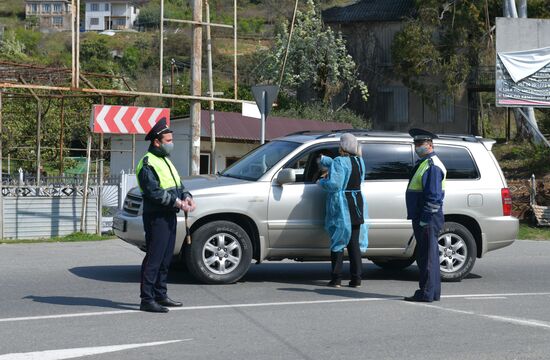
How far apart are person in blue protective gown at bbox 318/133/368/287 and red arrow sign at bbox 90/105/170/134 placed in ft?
22.0

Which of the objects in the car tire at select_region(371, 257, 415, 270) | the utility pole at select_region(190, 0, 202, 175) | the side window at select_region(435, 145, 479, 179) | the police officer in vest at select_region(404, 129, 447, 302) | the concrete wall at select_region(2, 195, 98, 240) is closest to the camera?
the police officer in vest at select_region(404, 129, 447, 302)

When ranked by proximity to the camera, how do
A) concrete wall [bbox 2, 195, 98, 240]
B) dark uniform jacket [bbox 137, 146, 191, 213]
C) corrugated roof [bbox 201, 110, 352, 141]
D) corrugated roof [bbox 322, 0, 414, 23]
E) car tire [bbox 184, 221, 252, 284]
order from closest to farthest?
1. dark uniform jacket [bbox 137, 146, 191, 213]
2. car tire [bbox 184, 221, 252, 284]
3. concrete wall [bbox 2, 195, 98, 240]
4. corrugated roof [bbox 201, 110, 352, 141]
5. corrugated roof [bbox 322, 0, 414, 23]

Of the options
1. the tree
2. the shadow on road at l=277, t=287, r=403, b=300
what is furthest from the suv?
the tree

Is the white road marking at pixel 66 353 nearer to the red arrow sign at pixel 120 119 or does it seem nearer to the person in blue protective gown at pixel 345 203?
the person in blue protective gown at pixel 345 203

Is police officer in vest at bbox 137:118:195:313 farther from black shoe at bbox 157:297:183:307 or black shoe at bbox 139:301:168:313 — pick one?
black shoe at bbox 157:297:183:307

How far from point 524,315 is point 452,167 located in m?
2.88

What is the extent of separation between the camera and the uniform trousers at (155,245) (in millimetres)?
8367

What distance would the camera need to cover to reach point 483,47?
39.6 metres

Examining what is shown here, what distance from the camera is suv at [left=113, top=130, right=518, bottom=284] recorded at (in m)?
10.1

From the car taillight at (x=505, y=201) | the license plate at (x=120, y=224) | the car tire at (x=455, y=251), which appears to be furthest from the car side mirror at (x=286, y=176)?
the car taillight at (x=505, y=201)

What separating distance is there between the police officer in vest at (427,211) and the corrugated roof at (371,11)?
35.0 m

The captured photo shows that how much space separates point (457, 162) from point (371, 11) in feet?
115

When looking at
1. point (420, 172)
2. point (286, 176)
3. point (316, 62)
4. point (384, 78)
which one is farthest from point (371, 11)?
point (420, 172)

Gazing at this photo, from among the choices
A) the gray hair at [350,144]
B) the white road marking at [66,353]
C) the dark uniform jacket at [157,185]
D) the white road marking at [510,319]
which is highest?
the gray hair at [350,144]
